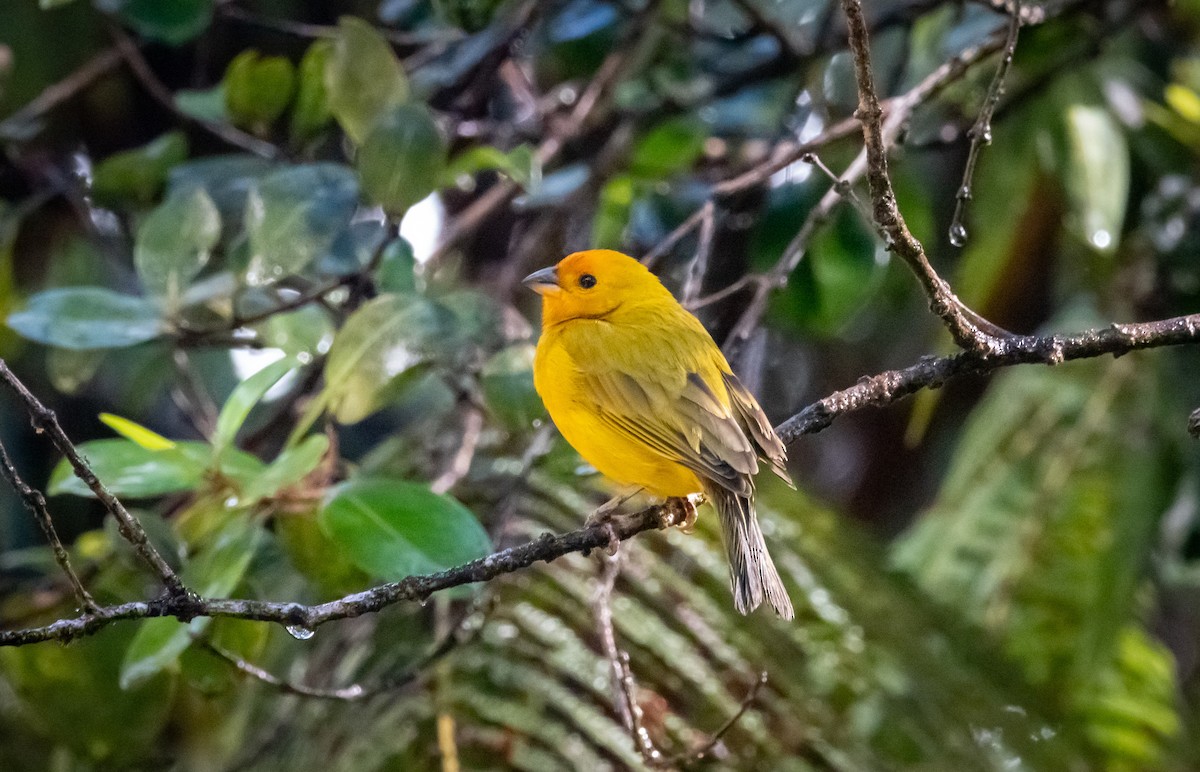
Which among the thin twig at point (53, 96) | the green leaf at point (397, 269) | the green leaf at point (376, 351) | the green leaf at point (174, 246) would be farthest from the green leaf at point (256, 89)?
the green leaf at point (376, 351)

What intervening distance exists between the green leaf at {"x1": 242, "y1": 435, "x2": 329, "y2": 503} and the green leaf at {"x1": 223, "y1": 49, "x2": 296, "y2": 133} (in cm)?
132

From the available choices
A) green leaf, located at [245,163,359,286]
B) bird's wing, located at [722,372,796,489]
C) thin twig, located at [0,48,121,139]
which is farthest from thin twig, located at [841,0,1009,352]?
thin twig, located at [0,48,121,139]

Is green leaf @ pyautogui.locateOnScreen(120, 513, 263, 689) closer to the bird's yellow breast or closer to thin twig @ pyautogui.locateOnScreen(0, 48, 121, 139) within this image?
the bird's yellow breast

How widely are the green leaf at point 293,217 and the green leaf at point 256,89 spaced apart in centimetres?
41

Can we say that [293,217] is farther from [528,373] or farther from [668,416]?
[668,416]

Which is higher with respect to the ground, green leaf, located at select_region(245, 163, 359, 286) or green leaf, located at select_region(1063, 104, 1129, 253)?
green leaf, located at select_region(1063, 104, 1129, 253)

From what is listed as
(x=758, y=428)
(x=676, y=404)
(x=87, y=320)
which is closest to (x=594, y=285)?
(x=676, y=404)

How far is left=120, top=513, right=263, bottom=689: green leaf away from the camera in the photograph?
91.1 inches

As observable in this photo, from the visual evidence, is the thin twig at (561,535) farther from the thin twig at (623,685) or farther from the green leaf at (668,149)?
the green leaf at (668,149)

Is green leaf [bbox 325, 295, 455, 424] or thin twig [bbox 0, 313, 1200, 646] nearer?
thin twig [bbox 0, 313, 1200, 646]

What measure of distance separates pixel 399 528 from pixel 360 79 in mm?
1246

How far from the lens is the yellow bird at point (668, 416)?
2402mm

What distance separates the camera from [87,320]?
2805 millimetres

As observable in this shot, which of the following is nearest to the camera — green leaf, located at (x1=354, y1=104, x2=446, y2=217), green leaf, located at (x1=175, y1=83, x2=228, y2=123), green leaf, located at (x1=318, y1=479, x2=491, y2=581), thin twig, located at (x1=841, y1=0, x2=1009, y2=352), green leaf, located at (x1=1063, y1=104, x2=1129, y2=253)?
thin twig, located at (x1=841, y1=0, x2=1009, y2=352)
